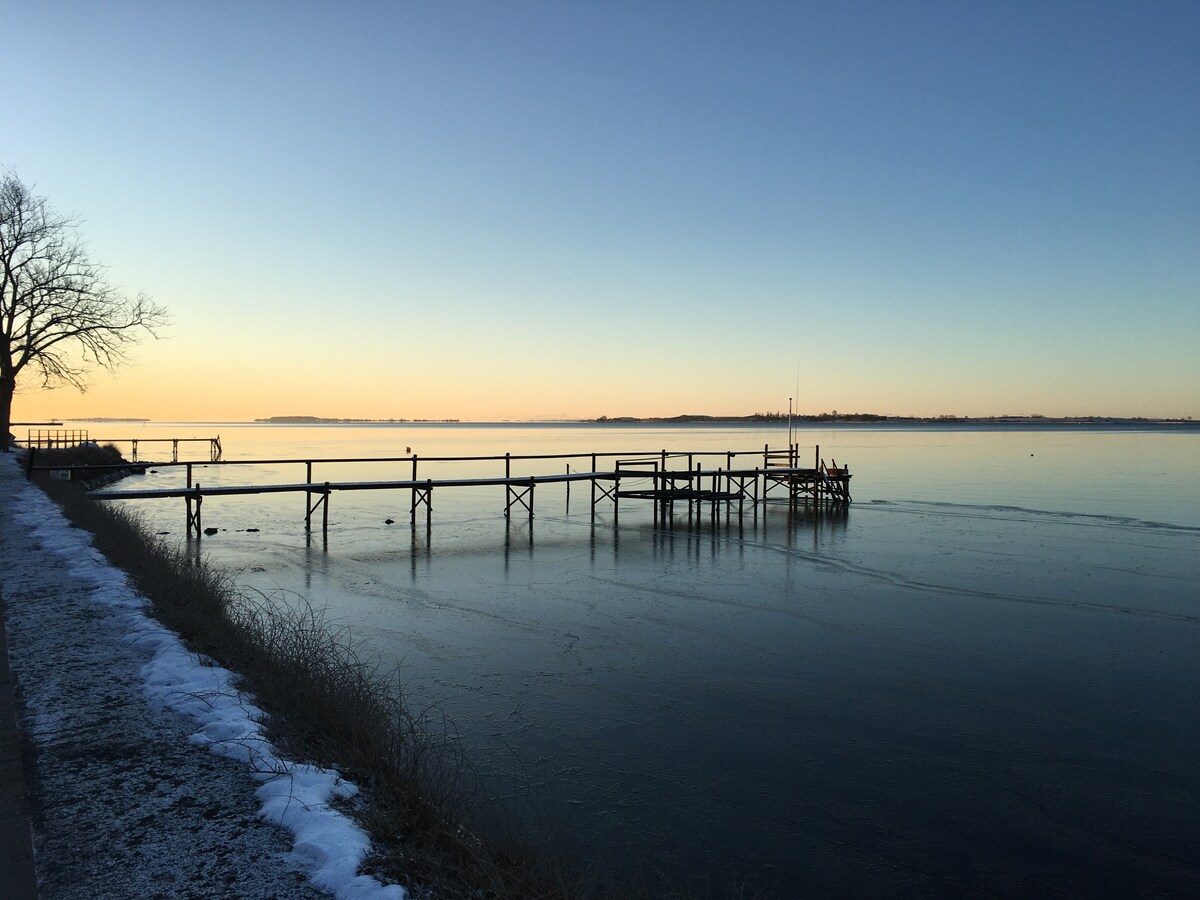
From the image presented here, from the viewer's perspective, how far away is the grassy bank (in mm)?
3967

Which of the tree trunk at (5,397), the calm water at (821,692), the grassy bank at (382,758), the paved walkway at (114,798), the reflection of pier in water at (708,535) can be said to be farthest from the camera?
the tree trunk at (5,397)

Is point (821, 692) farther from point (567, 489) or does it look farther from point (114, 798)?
point (567, 489)

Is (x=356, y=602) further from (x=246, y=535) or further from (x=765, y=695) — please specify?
(x=246, y=535)

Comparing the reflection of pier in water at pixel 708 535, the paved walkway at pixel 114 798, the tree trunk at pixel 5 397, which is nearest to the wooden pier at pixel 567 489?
the reflection of pier in water at pixel 708 535

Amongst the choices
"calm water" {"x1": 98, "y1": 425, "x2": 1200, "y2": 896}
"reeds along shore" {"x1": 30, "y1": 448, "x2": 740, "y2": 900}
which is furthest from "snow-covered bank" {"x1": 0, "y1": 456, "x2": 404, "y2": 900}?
"calm water" {"x1": 98, "y1": 425, "x2": 1200, "y2": 896}

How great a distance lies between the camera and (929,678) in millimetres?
9734

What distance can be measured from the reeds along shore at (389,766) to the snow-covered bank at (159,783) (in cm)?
20

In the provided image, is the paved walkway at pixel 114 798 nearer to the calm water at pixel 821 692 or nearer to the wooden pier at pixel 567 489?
the calm water at pixel 821 692

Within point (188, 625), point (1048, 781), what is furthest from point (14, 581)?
point (1048, 781)

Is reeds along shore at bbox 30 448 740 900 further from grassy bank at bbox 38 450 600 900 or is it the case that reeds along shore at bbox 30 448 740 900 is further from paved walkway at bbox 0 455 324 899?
paved walkway at bbox 0 455 324 899

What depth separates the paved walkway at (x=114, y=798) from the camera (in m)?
3.68

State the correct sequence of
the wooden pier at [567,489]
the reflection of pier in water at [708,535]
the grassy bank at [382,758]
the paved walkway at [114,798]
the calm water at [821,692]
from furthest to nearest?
the wooden pier at [567,489] < the reflection of pier in water at [708,535] < the calm water at [821,692] < the grassy bank at [382,758] < the paved walkway at [114,798]

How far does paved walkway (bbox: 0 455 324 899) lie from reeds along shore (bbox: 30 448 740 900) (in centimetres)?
58

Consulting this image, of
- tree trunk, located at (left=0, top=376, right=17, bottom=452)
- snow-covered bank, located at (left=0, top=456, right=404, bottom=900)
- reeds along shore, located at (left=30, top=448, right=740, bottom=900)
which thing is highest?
tree trunk, located at (left=0, top=376, right=17, bottom=452)
